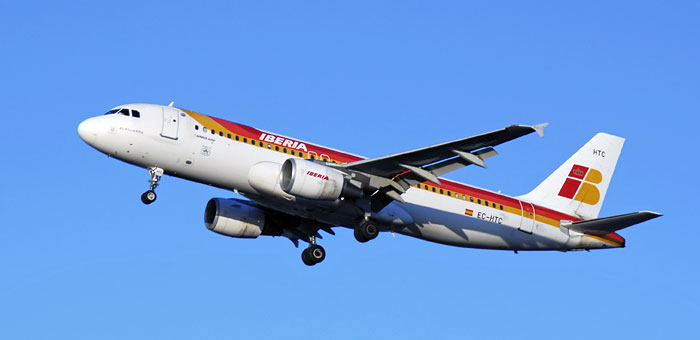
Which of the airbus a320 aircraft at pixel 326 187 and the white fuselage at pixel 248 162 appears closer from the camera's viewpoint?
the airbus a320 aircraft at pixel 326 187

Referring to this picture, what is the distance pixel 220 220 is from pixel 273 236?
2.76 meters

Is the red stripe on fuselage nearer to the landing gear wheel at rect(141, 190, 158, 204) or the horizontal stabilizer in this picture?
the horizontal stabilizer

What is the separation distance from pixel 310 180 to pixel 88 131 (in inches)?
336

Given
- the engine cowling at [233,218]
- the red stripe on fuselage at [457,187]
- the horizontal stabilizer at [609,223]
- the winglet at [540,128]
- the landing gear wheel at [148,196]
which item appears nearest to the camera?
the winglet at [540,128]

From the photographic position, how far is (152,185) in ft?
121

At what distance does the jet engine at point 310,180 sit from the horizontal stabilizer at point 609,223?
12028mm

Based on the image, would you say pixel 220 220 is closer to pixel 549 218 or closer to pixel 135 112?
pixel 135 112

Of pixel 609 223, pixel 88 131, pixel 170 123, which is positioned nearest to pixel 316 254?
pixel 170 123

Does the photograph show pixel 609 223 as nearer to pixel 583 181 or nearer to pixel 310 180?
pixel 583 181

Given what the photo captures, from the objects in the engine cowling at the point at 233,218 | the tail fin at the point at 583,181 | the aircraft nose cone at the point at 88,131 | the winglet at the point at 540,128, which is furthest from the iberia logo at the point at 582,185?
the aircraft nose cone at the point at 88,131

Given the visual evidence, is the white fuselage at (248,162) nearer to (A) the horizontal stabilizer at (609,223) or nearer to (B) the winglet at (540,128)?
(A) the horizontal stabilizer at (609,223)

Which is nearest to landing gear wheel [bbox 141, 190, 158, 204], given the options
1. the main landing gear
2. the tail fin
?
the main landing gear

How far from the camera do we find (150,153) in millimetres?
36500

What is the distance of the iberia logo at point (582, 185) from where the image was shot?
45094mm
